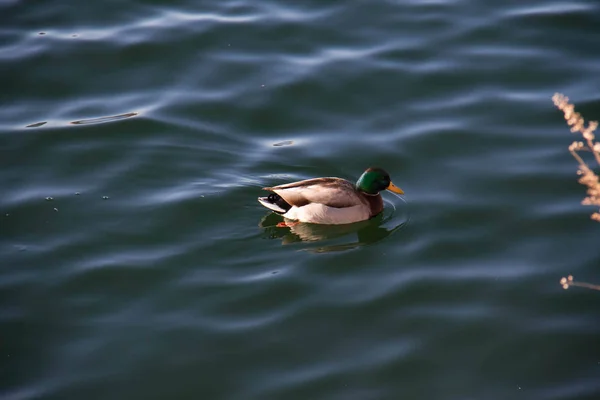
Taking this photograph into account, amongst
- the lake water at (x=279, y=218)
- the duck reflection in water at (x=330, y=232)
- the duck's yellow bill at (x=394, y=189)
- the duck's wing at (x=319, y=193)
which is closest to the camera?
the lake water at (x=279, y=218)

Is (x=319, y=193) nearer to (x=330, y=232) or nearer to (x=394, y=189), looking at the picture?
(x=330, y=232)

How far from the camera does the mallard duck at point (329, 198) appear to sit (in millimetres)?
9305

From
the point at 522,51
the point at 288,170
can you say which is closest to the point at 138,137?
the point at 288,170

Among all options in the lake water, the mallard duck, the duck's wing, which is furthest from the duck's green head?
the lake water

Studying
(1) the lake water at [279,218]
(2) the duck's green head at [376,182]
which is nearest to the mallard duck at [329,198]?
(2) the duck's green head at [376,182]

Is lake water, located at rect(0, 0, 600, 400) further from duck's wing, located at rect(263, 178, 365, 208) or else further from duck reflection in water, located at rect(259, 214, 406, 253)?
duck's wing, located at rect(263, 178, 365, 208)

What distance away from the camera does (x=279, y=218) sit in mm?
9469

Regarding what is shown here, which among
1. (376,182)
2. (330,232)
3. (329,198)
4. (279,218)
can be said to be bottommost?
(330,232)

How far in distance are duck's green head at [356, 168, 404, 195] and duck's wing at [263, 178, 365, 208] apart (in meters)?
0.13

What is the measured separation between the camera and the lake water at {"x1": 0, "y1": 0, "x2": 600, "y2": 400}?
24.0 ft

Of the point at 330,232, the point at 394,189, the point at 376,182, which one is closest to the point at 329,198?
the point at 330,232

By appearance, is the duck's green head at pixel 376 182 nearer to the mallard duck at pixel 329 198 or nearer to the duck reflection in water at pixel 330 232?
the mallard duck at pixel 329 198

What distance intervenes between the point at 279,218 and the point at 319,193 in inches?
19.6

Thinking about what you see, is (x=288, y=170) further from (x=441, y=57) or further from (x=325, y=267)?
(x=441, y=57)
